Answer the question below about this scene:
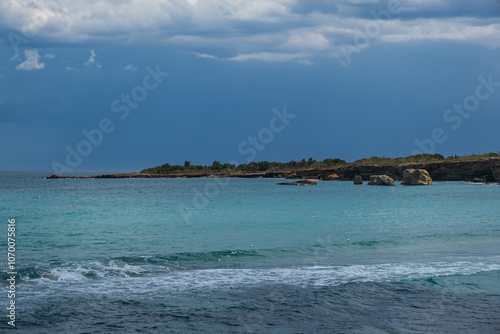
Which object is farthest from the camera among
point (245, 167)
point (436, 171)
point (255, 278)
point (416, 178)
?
point (245, 167)

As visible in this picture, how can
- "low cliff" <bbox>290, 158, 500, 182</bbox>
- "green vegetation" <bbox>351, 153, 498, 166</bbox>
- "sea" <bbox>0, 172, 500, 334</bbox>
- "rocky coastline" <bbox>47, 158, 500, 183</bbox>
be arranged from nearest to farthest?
"sea" <bbox>0, 172, 500, 334</bbox> → "rocky coastline" <bbox>47, 158, 500, 183</bbox> → "low cliff" <bbox>290, 158, 500, 182</bbox> → "green vegetation" <bbox>351, 153, 498, 166</bbox>

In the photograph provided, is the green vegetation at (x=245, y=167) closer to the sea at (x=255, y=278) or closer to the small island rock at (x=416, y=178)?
the small island rock at (x=416, y=178)

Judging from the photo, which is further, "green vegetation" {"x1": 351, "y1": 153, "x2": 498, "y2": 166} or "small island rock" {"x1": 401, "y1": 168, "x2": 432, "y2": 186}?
"green vegetation" {"x1": 351, "y1": 153, "x2": 498, "y2": 166}

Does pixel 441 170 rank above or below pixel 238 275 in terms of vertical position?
above

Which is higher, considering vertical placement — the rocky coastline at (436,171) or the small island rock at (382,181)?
the rocky coastline at (436,171)

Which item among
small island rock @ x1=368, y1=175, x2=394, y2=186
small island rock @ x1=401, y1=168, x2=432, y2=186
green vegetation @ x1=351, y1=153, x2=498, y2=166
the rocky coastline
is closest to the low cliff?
the rocky coastline

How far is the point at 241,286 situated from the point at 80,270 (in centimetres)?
606

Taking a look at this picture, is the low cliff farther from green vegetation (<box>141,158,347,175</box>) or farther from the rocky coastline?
green vegetation (<box>141,158,347,175</box>)

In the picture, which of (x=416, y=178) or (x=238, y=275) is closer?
(x=238, y=275)

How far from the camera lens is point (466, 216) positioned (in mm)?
37812

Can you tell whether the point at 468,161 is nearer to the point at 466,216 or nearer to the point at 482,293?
the point at 466,216

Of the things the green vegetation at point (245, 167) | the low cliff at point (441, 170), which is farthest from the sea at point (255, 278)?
the green vegetation at point (245, 167)

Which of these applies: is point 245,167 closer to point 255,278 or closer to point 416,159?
point 416,159

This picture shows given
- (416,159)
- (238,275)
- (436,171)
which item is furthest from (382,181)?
(238,275)
